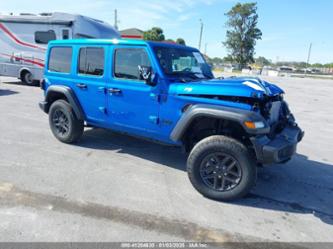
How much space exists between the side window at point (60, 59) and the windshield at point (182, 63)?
6.39ft

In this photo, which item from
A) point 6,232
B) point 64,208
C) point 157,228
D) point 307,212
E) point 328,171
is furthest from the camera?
point 328,171

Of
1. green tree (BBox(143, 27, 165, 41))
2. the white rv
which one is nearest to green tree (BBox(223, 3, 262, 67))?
green tree (BBox(143, 27, 165, 41))

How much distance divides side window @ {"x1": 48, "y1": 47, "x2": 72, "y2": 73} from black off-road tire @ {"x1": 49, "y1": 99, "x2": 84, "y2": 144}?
62 centimetres

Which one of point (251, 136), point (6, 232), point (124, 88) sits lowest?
point (6, 232)

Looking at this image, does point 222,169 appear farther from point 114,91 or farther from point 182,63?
point 114,91

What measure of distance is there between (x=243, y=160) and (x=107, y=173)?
201 centimetres

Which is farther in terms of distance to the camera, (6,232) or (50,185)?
A: (50,185)

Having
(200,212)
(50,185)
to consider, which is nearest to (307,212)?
(200,212)

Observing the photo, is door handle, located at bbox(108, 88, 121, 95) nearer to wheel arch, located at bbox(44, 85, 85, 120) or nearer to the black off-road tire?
wheel arch, located at bbox(44, 85, 85, 120)

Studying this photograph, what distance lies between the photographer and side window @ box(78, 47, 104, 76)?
182 inches

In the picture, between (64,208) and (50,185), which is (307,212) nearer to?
(64,208)

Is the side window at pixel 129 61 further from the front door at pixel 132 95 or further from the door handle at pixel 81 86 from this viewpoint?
Result: the door handle at pixel 81 86

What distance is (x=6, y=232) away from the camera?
8.98ft

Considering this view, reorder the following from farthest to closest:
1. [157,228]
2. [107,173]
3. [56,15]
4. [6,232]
Result: [56,15] < [107,173] < [157,228] < [6,232]
